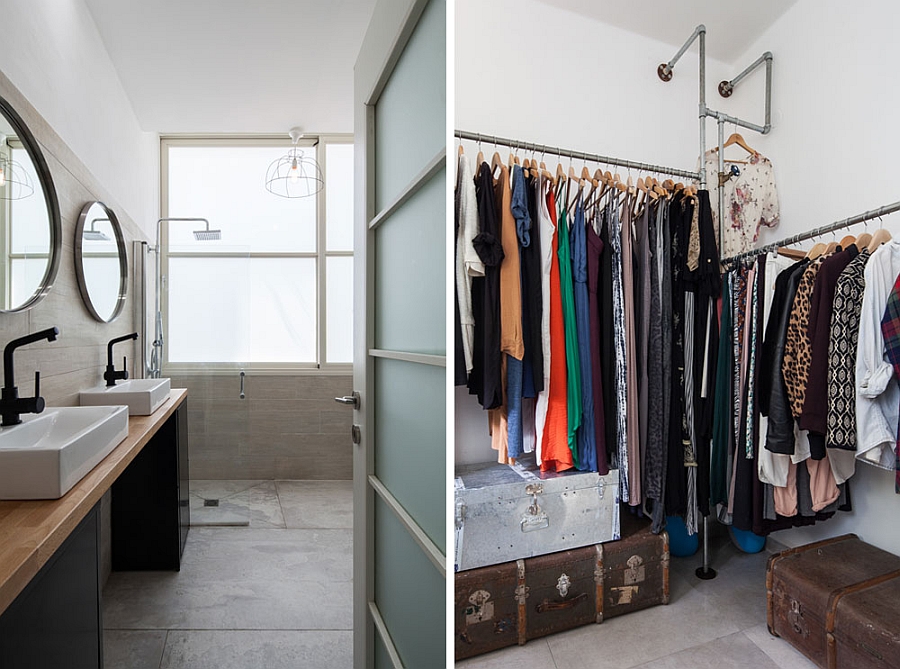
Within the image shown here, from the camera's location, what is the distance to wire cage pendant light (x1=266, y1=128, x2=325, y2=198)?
343 cm

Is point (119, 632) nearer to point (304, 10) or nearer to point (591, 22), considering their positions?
point (304, 10)

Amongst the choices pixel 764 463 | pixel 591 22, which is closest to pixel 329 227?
pixel 591 22

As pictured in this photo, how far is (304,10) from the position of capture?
2113 mm

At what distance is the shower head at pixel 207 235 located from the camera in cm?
276

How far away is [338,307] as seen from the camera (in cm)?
357

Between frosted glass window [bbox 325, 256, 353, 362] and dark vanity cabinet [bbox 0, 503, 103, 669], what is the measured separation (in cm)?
241

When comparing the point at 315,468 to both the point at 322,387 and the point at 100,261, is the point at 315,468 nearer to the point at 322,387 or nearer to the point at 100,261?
the point at 322,387

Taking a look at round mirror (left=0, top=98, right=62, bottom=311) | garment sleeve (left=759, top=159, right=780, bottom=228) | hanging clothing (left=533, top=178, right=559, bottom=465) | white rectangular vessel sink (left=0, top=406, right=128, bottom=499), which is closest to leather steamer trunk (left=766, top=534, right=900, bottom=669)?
hanging clothing (left=533, top=178, right=559, bottom=465)

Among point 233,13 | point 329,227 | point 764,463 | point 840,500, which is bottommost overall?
point 840,500

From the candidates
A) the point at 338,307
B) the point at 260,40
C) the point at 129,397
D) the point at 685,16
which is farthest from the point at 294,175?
the point at 685,16

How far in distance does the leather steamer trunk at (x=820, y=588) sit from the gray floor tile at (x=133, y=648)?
1964 mm

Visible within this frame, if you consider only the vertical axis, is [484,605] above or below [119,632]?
above

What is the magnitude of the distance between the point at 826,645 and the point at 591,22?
2.37 meters

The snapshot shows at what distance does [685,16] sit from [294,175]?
2399 millimetres
